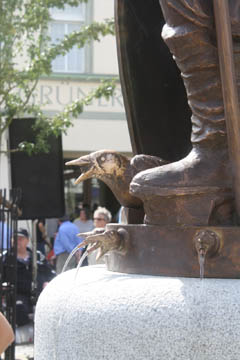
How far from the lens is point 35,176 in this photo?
9.45 m

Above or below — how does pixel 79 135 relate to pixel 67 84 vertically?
below

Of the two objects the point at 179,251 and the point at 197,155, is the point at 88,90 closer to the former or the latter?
the point at 197,155

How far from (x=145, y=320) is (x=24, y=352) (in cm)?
549

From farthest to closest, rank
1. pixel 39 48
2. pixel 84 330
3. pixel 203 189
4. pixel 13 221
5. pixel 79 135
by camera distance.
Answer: pixel 79 135
pixel 39 48
pixel 13 221
pixel 203 189
pixel 84 330

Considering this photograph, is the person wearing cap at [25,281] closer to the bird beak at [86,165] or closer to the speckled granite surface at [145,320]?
the bird beak at [86,165]

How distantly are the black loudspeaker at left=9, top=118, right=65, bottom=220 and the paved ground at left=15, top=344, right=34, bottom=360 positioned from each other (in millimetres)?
2164

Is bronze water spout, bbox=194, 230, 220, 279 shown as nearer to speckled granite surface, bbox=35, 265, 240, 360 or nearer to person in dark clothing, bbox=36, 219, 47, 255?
speckled granite surface, bbox=35, 265, 240, 360

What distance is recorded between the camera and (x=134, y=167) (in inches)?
98.7

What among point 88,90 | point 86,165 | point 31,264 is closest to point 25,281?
point 31,264

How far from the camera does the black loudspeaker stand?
9359mm


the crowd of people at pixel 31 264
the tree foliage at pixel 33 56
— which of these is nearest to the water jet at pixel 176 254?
the crowd of people at pixel 31 264

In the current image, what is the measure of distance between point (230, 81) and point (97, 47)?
45.3 feet

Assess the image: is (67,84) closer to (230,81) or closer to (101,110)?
(101,110)

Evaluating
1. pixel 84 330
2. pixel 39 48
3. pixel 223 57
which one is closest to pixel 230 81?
pixel 223 57
